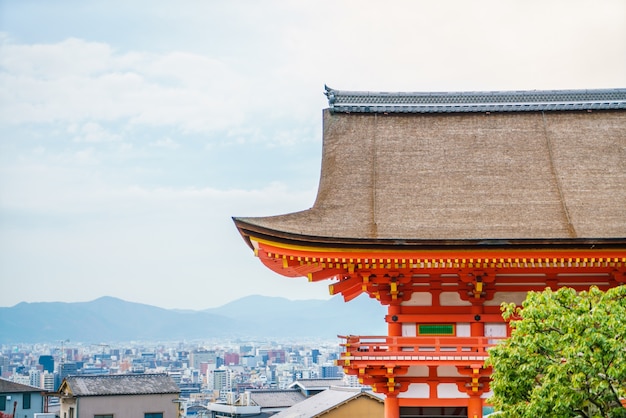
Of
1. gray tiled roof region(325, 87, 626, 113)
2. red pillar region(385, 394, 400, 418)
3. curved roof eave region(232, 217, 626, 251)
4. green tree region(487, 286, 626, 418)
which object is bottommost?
red pillar region(385, 394, 400, 418)

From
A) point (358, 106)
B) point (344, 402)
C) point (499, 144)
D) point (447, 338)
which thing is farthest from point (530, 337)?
point (344, 402)

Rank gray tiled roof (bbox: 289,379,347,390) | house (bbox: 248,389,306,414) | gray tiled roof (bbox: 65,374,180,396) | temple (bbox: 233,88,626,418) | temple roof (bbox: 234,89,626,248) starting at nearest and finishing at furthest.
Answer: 1. temple (bbox: 233,88,626,418)
2. temple roof (bbox: 234,89,626,248)
3. gray tiled roof (bbox: 65,374,180,396)
4. house (bbox: 248,389,306,414)
5. gray tiled roof (bbox: 289,379,347,390)

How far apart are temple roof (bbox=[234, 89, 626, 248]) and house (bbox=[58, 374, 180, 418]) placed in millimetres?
31885

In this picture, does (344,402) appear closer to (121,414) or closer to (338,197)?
(121,414)

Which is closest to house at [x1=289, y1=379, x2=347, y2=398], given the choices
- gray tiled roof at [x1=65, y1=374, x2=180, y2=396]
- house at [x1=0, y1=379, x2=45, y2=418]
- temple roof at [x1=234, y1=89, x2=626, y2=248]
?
gray tiled roof at [x1=65, y1=374, x2=180, y2=396]

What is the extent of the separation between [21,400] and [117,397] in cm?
1251

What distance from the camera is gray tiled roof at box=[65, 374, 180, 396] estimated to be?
4838 cm

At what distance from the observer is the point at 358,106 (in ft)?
66.5

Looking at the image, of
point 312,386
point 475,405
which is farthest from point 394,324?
point 312,386

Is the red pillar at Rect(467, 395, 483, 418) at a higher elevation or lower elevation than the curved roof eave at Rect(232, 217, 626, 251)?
lower

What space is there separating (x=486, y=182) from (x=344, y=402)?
2595 centimetres

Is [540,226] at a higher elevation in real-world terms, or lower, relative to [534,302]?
higher

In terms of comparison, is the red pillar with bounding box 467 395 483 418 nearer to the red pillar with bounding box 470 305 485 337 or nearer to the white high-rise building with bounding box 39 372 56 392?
the red pillar with bounding box 470 305 485 337

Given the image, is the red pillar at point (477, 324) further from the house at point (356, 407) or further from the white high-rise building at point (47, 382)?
the white high-rise building at point (47, 382)
